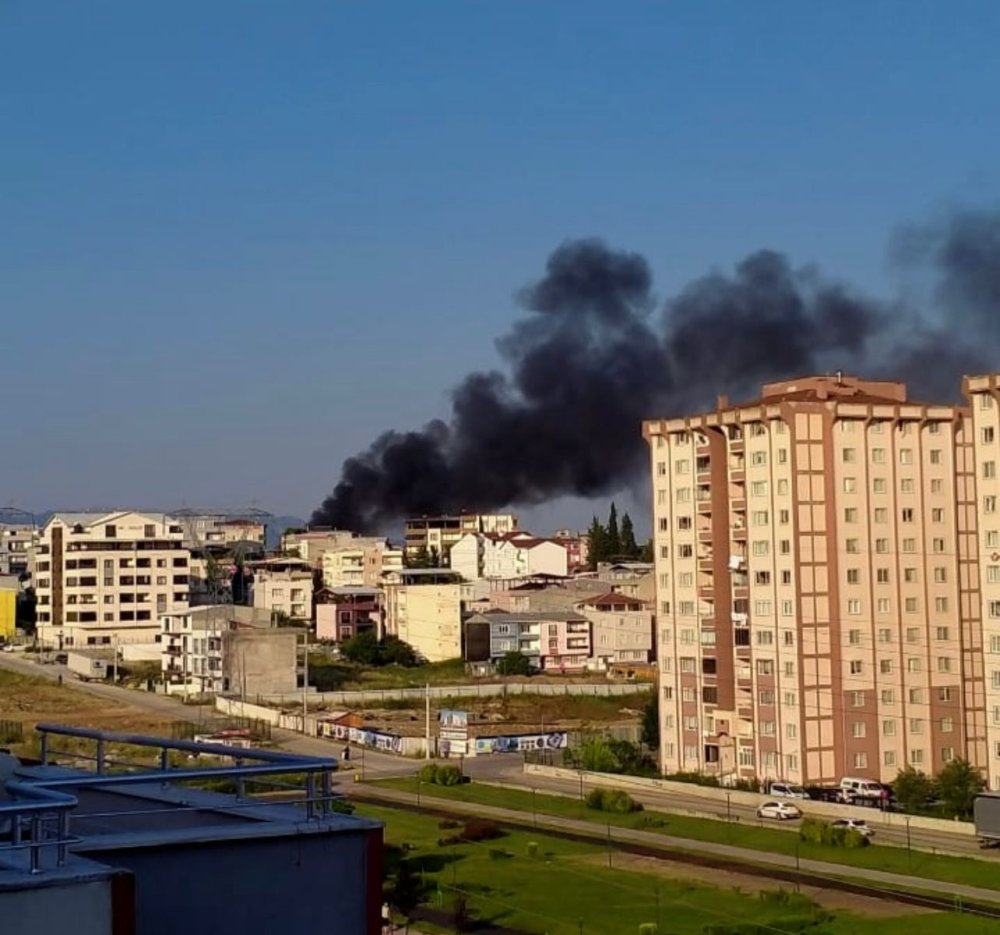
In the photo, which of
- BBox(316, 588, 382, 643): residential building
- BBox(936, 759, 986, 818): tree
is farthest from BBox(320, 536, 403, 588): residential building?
BBox(936, 759, 986, 818): tree

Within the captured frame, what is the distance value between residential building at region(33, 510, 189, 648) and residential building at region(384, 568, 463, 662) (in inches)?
351

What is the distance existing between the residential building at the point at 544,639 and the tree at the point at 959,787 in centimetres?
2792

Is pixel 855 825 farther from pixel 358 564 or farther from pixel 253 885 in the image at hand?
pixel 358 564

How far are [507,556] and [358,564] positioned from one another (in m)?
7.47

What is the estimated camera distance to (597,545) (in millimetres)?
79688

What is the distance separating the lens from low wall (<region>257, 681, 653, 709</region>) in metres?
45.2

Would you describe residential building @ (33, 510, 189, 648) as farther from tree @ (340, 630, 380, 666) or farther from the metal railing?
the metal railing

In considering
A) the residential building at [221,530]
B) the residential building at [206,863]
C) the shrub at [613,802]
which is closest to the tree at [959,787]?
the shrub at [613,802]

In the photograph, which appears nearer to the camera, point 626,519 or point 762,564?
point 762,564

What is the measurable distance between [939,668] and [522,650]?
25.3 m

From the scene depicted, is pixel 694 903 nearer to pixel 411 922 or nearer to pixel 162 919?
pixel 411 922

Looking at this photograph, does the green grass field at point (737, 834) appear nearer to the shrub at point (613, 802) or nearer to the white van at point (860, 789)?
the shrub at point (613, 802)

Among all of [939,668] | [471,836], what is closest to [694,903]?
[471,836]

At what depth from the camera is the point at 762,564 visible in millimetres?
31250
